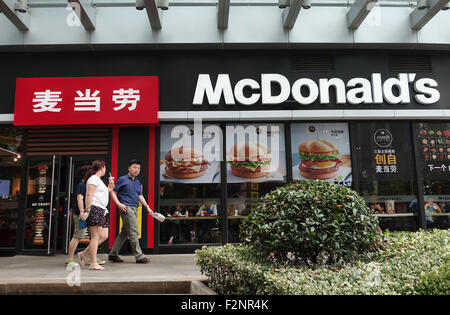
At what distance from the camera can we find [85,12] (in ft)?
23.0

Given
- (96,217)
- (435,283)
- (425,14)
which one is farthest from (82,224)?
(425,14)

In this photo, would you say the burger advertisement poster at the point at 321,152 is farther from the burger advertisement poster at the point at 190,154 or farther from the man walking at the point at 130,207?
the man walking at the point at 130,207

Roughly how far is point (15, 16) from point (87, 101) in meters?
2.18

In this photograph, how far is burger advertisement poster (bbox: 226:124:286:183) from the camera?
771cm

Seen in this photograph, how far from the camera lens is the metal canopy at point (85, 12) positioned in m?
Result: 6.80

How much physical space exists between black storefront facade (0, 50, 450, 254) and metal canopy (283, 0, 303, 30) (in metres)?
0.72

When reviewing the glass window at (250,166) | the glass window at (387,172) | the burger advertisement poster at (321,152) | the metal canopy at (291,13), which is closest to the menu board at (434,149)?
the glass window at (387,172)

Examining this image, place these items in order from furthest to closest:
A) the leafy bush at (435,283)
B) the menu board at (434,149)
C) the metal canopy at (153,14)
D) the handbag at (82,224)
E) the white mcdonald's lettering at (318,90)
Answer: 1. the menu board at (434,149)
2. the white mcdonald's lettering at (318,90)
3. the metal canopy at (153,14)
4. the handbag at (82,224)
5. the leafy bush at (435,283)

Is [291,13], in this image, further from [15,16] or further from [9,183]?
[9,183]

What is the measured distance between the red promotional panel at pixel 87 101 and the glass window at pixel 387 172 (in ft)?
15.3

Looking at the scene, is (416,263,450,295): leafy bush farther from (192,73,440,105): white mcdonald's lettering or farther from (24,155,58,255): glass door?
(24,155,58,255): glass door
